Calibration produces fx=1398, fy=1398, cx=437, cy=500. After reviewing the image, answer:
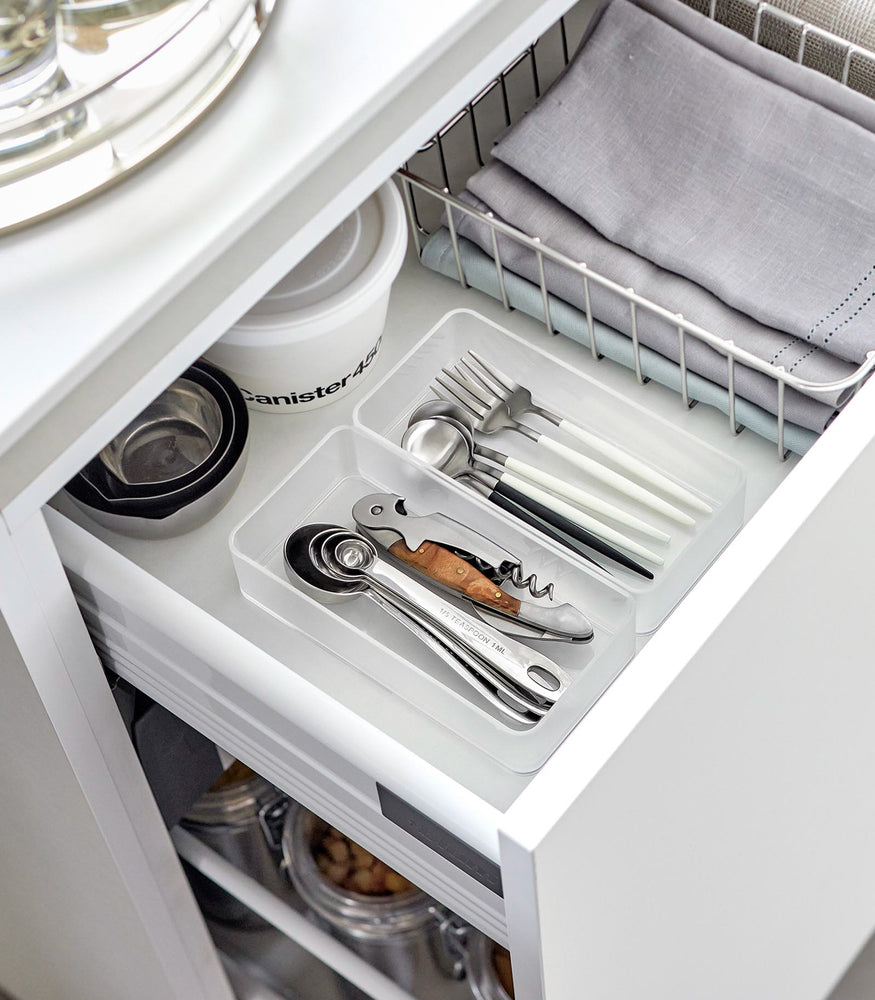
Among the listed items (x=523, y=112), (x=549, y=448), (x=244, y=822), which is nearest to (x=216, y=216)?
(x=549, y=448)

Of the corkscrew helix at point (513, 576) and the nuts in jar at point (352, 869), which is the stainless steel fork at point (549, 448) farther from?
the nuts in jar at point (352, 869)

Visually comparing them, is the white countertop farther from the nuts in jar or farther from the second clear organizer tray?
the nuts in jar

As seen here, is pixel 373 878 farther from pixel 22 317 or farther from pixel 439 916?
pixel 22 317

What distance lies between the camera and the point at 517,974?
0.61 metres

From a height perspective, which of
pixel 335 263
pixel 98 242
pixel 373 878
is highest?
pixel 335 263

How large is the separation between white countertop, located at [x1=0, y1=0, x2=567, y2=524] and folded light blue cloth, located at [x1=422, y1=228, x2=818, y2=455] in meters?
0.18

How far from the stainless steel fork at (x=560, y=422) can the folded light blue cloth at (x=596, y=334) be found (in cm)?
5

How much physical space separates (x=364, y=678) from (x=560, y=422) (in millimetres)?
191

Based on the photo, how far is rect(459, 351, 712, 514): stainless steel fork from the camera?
2.49 feet

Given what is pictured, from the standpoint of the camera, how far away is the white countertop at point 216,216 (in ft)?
1.82

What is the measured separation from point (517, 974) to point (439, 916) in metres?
0.50

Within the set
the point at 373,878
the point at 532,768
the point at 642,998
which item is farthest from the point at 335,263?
the point at 373,878

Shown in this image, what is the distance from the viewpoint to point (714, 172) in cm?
83

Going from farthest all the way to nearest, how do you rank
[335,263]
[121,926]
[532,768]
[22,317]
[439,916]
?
[439,916], [121,926], [335,263], [532,768], [22,317]
